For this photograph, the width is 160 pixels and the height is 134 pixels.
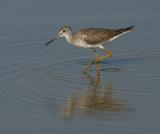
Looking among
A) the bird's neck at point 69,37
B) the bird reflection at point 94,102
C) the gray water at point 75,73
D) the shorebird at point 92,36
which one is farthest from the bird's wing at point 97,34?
the bird reflection at point 94,102

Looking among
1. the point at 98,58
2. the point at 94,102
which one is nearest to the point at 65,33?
the point at 98,58

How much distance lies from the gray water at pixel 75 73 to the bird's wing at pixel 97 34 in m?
0.50

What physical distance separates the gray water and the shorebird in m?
0.35

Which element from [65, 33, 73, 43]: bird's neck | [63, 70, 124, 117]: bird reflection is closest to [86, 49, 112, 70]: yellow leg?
[65, 33, 73, 43]: bird's neck

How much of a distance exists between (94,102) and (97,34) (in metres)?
3.41

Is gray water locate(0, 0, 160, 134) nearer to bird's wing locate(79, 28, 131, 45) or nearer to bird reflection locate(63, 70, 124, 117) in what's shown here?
bird reflection locate(63, 70, 124, 117)

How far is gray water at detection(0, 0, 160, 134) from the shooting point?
11.8 meters

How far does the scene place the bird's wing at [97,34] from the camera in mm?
16125

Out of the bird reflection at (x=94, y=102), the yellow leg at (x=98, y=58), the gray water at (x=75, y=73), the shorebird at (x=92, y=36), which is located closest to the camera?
the gray water at (x=75, y=73)

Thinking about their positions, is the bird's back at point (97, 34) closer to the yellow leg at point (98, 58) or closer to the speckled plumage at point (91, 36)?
the speckled plumage at point (91, 36)

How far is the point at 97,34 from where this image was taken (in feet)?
53.1

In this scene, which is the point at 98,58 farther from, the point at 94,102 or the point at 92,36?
the point at 94,102

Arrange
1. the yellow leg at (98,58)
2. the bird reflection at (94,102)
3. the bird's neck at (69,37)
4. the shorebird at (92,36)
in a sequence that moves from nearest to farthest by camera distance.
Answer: the bird reflection at (94,102), the yellow leg at (98,58), the shorebird at (92,36), the bird's neck at (69,37)

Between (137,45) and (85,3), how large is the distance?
3135mm
